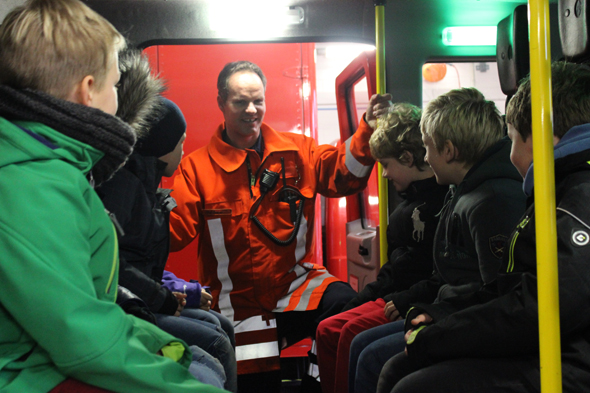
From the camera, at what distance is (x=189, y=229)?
2.62 m

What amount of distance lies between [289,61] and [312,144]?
3.20 ft

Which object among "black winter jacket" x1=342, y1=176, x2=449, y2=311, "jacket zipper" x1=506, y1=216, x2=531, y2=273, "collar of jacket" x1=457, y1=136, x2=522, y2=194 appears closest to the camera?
"jacket zipper" x1=506, y1=216, x2=531, y2=273

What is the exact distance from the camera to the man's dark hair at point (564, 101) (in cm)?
133

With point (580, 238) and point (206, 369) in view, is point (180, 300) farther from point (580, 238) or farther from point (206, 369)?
point (580, 238)

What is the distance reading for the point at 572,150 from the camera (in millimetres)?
1211

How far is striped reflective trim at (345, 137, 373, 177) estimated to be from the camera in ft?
8.65

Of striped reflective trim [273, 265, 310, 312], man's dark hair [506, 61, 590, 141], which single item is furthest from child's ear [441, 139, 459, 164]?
striped reflective trim [273, 265, 310, 312]

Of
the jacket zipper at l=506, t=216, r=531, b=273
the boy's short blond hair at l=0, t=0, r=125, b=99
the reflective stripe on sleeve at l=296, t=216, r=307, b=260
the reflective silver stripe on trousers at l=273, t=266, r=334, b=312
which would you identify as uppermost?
the boy's short blond hair at l=0, t=0, r=125, b=99

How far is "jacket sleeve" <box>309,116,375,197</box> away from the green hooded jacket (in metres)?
1.77

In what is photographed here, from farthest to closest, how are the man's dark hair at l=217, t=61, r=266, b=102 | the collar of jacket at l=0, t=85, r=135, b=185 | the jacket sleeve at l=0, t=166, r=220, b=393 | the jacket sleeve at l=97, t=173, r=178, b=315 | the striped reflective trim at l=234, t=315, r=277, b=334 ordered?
the man's dark hair at l=217, t=61, r=266, b=102 → the striped reflective trim at l=234, t=315, r=277, b=334 → the jacket sleeve at l=97, t=173, r=178, b=315 → the collar of jacket at l=0, t=85, r=135, b=185 → the jacket sleeve at l=0, t=166, r=220, b=393

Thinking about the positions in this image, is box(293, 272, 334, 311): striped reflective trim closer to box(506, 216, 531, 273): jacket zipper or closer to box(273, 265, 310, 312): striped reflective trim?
box(273, 265, 310, 312): striped reflective trim

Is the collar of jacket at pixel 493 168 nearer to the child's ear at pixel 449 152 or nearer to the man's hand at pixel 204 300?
the child's ear at pixel 449 152

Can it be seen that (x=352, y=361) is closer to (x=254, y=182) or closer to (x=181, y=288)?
(x=181, y=288)

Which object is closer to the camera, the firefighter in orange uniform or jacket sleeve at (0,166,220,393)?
jacket sleeve at (0,166,220,393)
